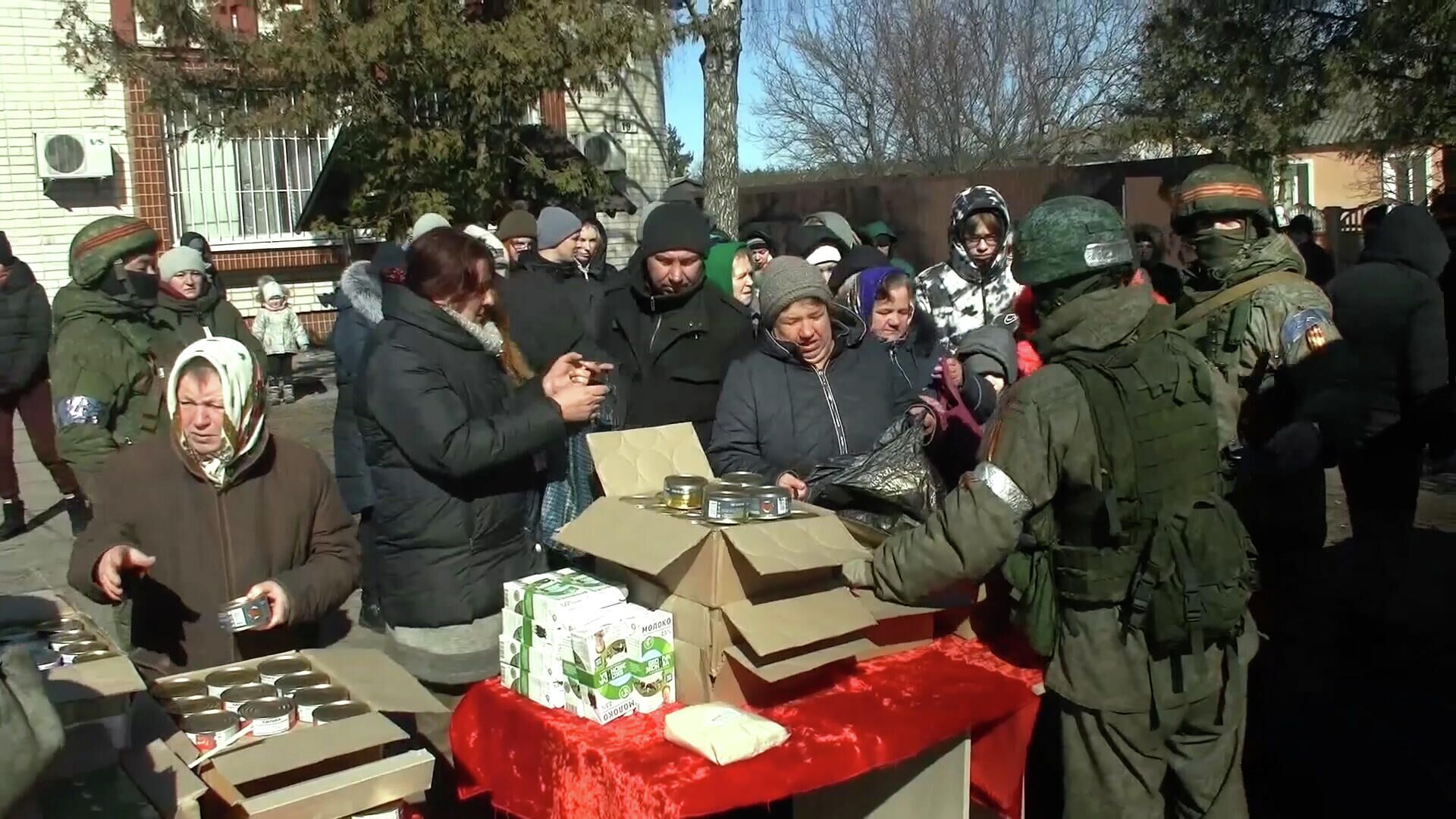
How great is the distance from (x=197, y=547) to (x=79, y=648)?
0.60 metres

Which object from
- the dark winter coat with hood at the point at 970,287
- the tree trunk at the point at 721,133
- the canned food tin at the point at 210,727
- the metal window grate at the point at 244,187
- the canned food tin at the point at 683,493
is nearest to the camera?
the canned food tin at the point at 210,727

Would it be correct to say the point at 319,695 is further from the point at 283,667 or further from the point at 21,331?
the point at 21,331

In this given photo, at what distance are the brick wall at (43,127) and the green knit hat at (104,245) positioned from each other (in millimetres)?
9644

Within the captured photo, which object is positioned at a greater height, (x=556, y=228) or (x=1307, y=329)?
(x=556, y=228)

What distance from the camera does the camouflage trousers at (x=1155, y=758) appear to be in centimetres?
Answer: 276

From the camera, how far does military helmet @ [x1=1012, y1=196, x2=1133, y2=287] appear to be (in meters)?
2.68

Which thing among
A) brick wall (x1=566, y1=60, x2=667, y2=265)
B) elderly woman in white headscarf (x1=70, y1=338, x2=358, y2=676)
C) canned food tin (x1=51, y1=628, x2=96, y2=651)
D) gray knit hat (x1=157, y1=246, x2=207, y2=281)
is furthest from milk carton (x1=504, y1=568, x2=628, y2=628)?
brick wall (x1=566, y1=60, x2=667, y2=265)

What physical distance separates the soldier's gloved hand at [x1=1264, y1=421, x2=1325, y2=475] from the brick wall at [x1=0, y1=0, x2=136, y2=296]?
13235 mm

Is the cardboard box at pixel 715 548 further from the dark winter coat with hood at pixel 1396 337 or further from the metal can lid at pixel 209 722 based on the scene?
the dark winter coat with hood at pixel 1396 337

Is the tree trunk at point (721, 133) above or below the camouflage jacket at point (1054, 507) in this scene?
above

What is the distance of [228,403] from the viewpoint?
292 cm

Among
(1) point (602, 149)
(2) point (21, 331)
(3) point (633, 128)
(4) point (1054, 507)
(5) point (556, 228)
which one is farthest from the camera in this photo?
(3) point (633, 128)

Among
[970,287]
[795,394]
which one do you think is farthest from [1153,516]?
[970,287]

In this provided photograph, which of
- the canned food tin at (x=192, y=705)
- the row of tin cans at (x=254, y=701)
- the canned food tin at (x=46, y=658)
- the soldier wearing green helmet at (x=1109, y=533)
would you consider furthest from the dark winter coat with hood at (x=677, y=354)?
the canned food tin at (x=46, y=658)
